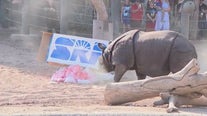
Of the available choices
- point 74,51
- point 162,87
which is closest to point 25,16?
point 74,51

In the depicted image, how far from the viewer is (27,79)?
1101 centimetres

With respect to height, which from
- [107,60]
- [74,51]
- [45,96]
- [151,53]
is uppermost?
[151,53]

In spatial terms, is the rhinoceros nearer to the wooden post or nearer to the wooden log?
the wooden log

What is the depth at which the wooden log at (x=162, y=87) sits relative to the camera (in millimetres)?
7934

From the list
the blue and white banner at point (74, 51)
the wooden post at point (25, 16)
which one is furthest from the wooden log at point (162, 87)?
the wooden post at point (25, 16)

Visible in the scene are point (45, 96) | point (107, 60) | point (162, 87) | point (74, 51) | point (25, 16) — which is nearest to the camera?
point (162, 87)

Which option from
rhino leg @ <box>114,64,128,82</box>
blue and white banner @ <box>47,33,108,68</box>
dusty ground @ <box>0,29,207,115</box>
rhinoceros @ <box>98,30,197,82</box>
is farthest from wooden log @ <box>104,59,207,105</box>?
blue and white banner @ <box>47,33,108,68</box>

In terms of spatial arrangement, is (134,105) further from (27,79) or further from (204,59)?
(204,59)

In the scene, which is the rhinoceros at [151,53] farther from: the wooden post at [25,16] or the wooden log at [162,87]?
the wooden post at [25,16]

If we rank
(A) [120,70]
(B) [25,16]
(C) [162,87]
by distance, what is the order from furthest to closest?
(B) [25,16] → (A) [120,70] → (C) [162,87]

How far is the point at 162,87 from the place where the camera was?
26.5 ft

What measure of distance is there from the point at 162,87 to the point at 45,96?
7.14 ft

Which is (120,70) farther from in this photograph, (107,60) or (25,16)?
(25,16)

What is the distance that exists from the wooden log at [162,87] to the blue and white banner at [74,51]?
3729 mm
